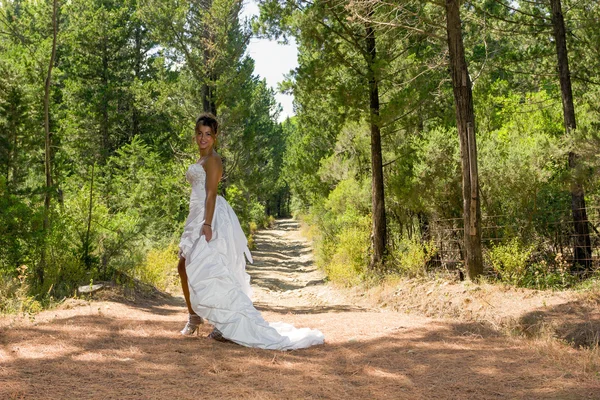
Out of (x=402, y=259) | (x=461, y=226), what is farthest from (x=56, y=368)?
(x=461, y=226)

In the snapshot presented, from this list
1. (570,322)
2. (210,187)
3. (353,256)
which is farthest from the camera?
(353,256)

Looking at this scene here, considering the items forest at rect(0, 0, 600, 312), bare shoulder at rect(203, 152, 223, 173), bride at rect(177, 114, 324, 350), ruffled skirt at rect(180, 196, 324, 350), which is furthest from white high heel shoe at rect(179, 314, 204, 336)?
forest at rect(0, 0, 600, 312)

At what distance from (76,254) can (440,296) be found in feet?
22.1

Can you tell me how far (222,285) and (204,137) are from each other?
5.20 ft

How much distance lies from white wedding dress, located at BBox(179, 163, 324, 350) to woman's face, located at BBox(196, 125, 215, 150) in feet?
0.86

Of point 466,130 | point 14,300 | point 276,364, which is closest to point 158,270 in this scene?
point 14,300

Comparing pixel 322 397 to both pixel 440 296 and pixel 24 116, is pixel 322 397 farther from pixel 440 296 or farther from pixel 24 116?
pixel 24 116

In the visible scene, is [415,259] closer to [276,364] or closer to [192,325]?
[192,325]

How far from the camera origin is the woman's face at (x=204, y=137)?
5.60 m

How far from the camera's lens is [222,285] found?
5.30 metres

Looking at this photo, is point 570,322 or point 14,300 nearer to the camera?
point 14,300

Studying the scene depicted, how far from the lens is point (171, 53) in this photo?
18797mm

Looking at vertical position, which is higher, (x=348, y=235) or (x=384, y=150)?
(x=384, y=150)

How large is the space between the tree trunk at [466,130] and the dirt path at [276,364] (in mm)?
3333
